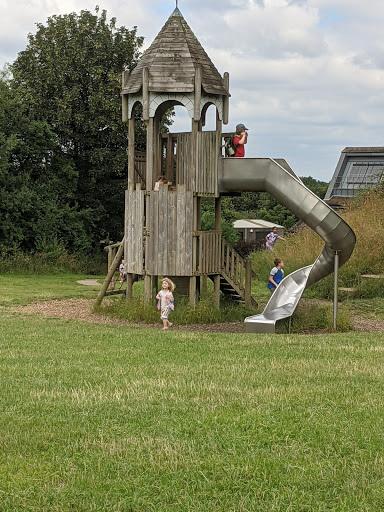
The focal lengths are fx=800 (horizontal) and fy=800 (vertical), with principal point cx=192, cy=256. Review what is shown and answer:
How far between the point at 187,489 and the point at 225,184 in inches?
527

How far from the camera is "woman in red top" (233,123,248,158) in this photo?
18719 millimetres

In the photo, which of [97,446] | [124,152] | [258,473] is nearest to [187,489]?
[258,473]

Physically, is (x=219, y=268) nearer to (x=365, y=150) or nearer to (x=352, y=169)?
(x=352, y=169)

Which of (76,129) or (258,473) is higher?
(76,129)

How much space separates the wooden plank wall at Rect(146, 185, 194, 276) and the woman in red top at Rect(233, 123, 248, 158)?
1711mm

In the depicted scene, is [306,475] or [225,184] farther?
[225,184]

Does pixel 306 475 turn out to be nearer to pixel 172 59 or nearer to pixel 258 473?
pixel 258 473

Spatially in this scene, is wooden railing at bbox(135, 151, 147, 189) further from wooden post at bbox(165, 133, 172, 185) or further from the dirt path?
the dirt path

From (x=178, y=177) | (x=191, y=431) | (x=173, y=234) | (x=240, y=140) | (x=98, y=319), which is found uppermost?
(x=240, y=140)

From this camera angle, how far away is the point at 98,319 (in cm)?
1773

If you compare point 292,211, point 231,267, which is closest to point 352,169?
point 231,267

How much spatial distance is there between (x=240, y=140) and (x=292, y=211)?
2584 mm

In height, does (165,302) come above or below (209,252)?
below

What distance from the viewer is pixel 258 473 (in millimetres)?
5785
